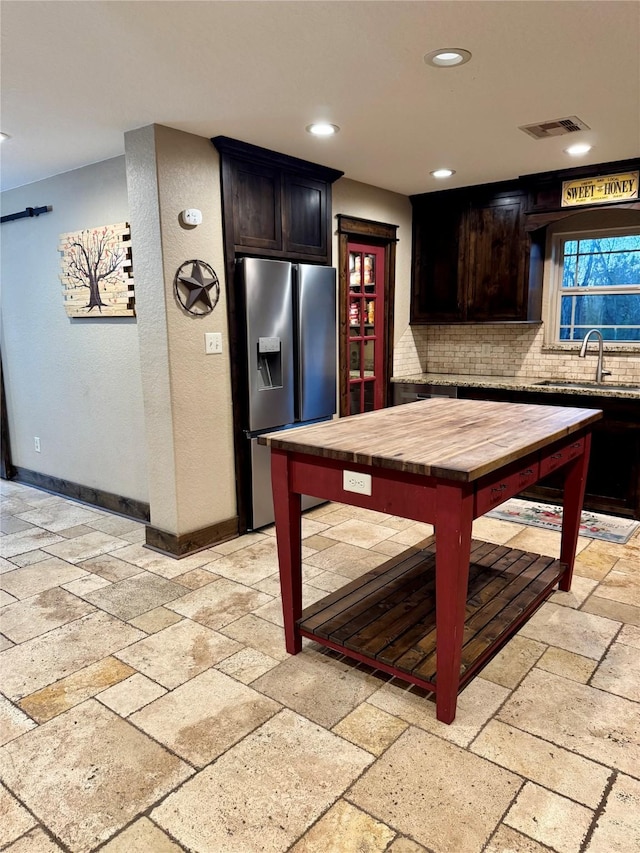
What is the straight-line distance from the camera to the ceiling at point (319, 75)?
1.98 m

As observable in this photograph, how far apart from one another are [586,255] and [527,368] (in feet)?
3.27

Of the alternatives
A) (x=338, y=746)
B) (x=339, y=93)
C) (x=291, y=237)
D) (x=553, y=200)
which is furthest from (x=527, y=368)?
(x=338, y=746)

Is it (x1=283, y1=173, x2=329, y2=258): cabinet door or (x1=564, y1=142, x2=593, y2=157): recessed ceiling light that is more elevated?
(x1=564, y1=142, x2=593, y2=157): recessed ceiling light

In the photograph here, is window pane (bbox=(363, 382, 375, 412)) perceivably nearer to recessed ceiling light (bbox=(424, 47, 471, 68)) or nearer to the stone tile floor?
the stone tile floor

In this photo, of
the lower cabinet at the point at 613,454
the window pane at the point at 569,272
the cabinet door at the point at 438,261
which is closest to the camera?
the lower cabinet at the point at 613,454

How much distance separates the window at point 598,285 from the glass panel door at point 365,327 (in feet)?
4.78

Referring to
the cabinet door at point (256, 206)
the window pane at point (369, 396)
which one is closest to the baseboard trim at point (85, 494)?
the cabinet door at point (256, 206)

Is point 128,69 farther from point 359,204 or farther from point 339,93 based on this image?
point 359,204

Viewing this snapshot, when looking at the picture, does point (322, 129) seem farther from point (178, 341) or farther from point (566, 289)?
point (566, 289)


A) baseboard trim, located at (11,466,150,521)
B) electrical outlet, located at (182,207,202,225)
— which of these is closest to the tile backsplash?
electrical outlet, located at (182,207,202,225)

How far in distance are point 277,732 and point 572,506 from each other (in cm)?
183

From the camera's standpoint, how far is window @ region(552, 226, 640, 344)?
446cm

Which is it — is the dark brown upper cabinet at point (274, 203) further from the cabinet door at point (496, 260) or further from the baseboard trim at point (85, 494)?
the baseboard trim at point (85, 494)

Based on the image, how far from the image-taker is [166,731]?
1958mm
